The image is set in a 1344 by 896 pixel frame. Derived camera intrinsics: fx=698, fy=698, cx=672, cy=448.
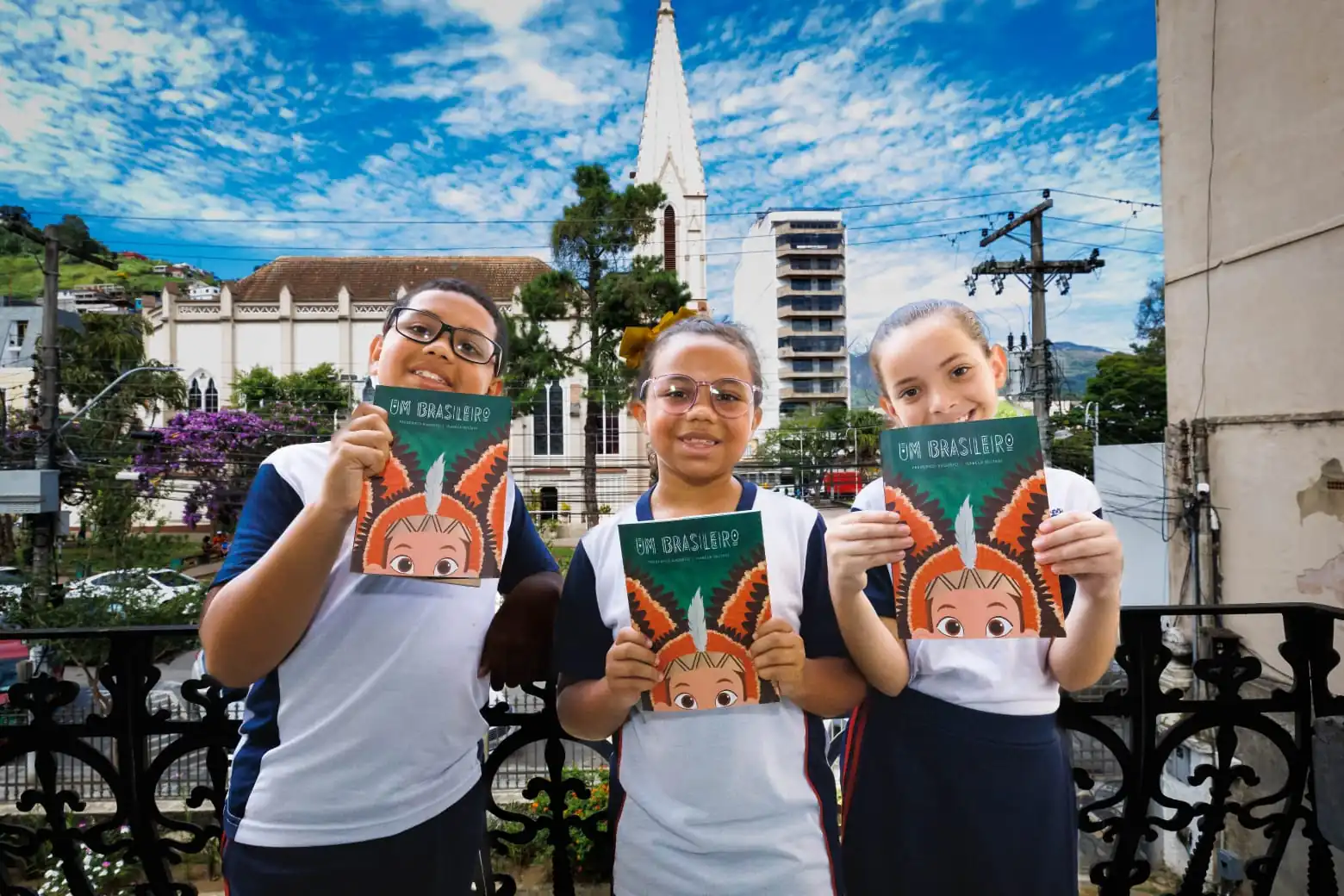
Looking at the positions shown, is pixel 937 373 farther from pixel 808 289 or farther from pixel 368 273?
pixel 808 289

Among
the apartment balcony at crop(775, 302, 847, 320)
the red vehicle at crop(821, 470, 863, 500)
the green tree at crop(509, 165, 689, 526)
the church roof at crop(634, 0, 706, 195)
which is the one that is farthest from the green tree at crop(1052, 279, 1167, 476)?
the apartment balcony at crop(775, 302, 847, 320)

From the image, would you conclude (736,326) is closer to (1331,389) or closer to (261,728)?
(261,728)

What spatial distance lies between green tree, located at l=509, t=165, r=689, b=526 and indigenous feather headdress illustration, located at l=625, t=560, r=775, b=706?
53.2 ft

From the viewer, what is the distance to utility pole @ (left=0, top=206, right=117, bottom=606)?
29.7 feet

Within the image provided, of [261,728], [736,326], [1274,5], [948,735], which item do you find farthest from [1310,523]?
[261,728]

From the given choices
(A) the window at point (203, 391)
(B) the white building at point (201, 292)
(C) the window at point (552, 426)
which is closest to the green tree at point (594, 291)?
(C) the window at point (552, 426)

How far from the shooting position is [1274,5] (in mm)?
4180

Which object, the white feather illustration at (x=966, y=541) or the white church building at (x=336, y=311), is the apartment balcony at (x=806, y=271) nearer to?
the white church building at (x=336, y=311)

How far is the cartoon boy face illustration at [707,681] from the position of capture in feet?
3.55

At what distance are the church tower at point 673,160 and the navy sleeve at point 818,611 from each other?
2835 centimetres

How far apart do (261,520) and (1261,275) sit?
5725mm

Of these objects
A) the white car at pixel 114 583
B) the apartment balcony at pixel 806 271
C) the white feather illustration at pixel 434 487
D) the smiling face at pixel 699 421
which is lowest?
the white car at pixel 114 583

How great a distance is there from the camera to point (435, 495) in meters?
1.11

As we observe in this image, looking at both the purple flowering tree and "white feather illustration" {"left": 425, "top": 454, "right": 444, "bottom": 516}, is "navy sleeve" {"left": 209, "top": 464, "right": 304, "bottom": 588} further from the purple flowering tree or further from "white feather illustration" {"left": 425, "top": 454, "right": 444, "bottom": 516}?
the purple flowering tree
